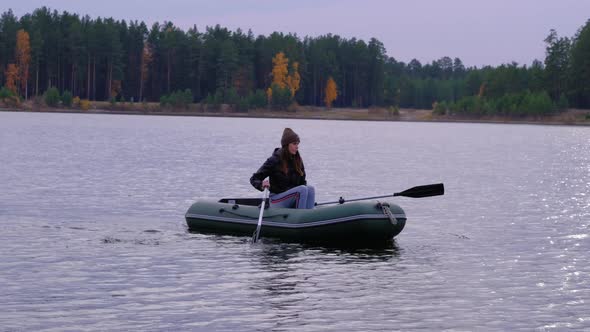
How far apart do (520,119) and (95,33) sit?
A: 209 ft

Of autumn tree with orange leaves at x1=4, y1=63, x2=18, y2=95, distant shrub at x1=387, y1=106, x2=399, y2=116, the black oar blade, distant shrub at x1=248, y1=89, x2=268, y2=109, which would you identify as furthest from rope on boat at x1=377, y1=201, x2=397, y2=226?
distant shrub at x1=387, y1=106, x2=399, y2=116

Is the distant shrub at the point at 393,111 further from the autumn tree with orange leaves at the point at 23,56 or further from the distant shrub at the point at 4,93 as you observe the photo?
the distant shrub at the point at 4,93

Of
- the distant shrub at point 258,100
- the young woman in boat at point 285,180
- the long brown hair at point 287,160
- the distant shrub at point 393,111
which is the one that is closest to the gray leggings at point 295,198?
the young woman in boat at point 285,180

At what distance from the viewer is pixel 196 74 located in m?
162

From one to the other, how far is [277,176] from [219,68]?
141 meters

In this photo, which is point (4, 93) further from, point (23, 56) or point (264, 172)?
point (264, 172)

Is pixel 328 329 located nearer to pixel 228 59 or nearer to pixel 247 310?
pixel 247 310

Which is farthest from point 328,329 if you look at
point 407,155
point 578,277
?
point 407,155

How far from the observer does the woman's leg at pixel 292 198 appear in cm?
1867

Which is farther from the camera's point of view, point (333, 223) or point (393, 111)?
point (393, 111)

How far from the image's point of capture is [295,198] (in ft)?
61.5

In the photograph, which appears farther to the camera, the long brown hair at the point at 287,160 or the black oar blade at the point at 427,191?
the black oar blade at the point at 427,191

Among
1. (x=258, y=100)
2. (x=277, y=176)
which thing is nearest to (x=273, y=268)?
(x=277, y=176)

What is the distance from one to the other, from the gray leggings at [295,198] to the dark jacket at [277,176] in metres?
0.17
